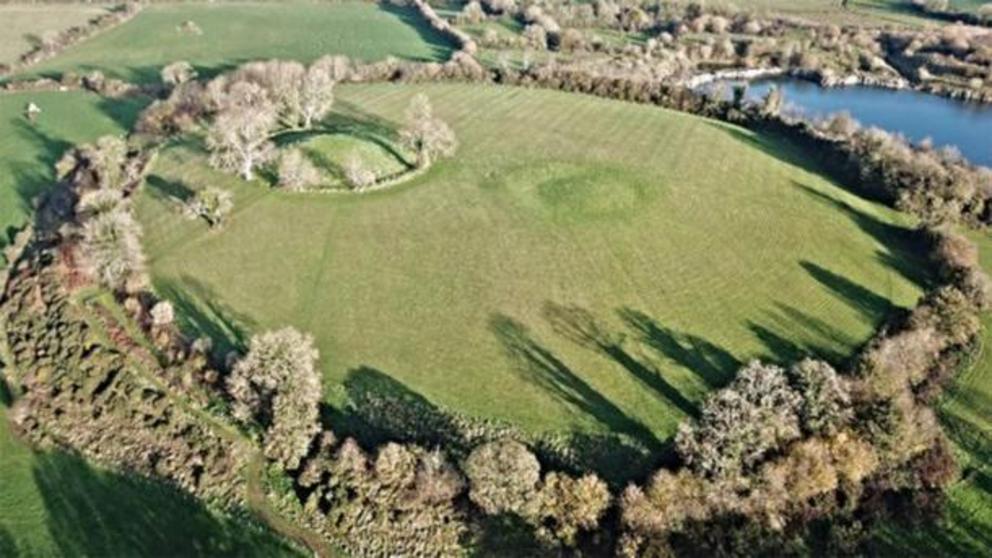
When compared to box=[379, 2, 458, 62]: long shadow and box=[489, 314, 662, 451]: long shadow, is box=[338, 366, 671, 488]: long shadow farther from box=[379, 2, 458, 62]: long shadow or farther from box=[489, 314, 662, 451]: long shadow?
box=[379, 2, 458, 62]: long shadow

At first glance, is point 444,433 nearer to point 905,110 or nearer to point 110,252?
point 110,252

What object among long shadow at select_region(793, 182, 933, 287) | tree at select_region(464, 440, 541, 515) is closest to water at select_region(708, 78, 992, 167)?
long shadow at select_region(793, 182, 933, 287)

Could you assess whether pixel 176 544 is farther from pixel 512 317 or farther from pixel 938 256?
pixel 938 256

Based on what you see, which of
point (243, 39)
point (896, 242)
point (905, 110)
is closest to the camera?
point (896, 242)

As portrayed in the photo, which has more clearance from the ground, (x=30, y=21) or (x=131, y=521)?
(x=131, y=521)

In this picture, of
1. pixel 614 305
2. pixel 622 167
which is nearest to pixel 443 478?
pixel 614 305

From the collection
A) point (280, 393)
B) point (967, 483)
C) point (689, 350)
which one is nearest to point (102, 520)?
point (280, 393)
